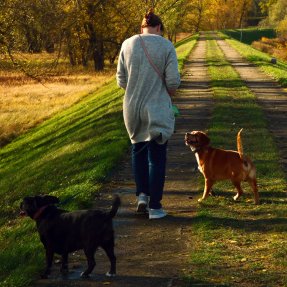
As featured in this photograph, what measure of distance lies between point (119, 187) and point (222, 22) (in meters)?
128

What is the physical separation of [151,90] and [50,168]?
6.03 meters

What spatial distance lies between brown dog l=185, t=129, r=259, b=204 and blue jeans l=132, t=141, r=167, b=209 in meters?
0.72

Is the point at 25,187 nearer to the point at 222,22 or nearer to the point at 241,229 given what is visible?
the point at 241,229

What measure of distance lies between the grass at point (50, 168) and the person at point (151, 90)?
128 cm

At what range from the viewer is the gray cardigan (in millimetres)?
6543

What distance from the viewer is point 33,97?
97.8 ft

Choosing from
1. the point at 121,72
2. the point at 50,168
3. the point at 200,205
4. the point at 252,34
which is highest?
the point at 121,72

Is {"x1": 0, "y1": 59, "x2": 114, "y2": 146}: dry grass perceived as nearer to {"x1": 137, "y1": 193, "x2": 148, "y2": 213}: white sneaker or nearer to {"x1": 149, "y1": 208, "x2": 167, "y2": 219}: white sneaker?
{"x1": 137, "y1": 193, "x2": 148, "y2": 213}: white sneaker

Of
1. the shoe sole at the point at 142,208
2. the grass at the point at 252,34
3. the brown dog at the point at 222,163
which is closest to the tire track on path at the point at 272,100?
the brown dog at the point at 222,163

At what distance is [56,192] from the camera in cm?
943

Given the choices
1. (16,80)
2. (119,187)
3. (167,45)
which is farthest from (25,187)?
(16,80)

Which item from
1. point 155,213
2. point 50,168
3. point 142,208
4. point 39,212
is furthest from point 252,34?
point 39,212

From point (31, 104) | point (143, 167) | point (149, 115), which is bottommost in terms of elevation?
point (31, 104)

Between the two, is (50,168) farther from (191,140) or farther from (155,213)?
(155,213)
